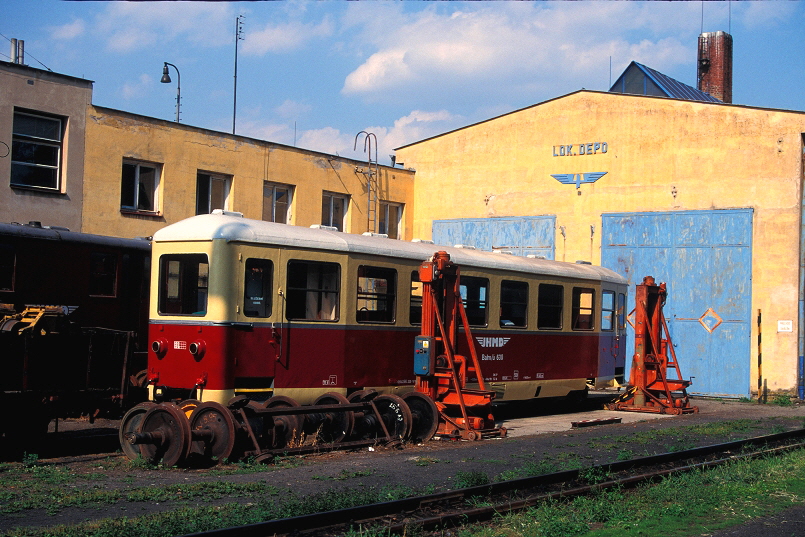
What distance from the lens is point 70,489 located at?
27.6 ft

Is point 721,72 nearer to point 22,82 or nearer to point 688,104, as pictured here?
point 688,104

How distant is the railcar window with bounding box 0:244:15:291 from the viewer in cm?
1233

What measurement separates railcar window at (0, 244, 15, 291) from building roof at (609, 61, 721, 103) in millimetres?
26293

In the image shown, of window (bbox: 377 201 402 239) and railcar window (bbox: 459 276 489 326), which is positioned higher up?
window (bbox: 377 201 402 239)

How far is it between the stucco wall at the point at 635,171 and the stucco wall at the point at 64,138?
1241 centimetres

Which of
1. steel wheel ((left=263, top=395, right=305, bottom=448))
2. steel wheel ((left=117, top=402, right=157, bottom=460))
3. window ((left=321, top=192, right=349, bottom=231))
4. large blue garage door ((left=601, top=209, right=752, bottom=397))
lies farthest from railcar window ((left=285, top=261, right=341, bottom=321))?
large blue garage door ((left=601, top=209, right=752, bottom=397))

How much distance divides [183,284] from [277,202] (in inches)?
447

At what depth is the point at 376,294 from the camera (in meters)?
13.6

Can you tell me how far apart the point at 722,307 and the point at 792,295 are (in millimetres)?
1754

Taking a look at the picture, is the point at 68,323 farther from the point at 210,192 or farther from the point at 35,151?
the point at 210,192

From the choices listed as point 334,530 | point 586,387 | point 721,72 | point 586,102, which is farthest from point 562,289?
point 721,72

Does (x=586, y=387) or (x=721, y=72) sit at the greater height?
(x=721, y=72)

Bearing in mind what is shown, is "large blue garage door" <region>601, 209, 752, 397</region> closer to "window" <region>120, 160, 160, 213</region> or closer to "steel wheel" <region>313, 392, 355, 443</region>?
"window" <region>120, 160, 160, 213</region>

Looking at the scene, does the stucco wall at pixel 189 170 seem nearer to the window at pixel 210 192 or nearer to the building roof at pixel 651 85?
the window at pixel 210 192
